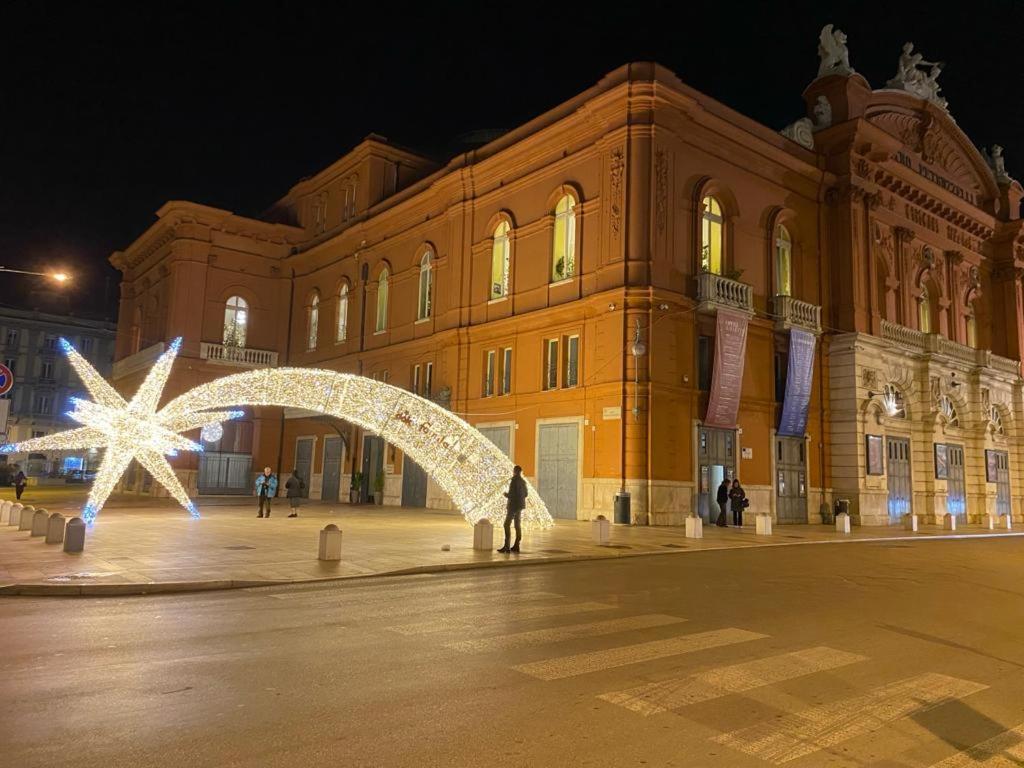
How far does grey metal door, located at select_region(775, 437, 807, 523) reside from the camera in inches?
1150

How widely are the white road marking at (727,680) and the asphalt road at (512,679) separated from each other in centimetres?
3

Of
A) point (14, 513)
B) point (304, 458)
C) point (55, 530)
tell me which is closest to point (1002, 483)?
point (304, 458)

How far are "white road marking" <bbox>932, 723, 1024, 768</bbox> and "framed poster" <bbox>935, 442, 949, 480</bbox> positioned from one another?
31649 mm

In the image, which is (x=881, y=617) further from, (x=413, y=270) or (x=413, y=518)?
(x=413, y=270)

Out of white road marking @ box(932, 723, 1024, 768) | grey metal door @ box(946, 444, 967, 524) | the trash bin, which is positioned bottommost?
white road marking @ box(932, 723, 1024, 768)

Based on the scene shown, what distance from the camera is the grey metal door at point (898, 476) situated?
31750 mm

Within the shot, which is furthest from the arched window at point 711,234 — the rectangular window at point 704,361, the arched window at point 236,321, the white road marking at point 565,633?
the arched window at point 236,321

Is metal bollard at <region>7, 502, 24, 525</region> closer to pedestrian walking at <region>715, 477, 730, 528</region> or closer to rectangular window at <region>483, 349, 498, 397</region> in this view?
rectangular window at <region>483, 349, 498, 397</region>

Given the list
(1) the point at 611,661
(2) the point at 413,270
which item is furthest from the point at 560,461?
(1) the point at 611,661

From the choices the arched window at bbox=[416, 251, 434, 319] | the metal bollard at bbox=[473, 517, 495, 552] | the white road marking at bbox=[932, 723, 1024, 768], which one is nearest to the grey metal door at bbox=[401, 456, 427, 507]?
the arched window at bbox=[416, 251, 434, 319]

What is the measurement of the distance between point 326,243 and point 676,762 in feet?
135

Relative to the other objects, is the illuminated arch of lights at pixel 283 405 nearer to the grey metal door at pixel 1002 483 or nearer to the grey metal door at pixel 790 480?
the grey metal door at pixel 790 480

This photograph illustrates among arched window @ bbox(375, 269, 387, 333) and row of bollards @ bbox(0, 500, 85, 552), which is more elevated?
arched window @ bbox(375, 269, 387, 333)

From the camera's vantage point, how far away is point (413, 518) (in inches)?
1046
